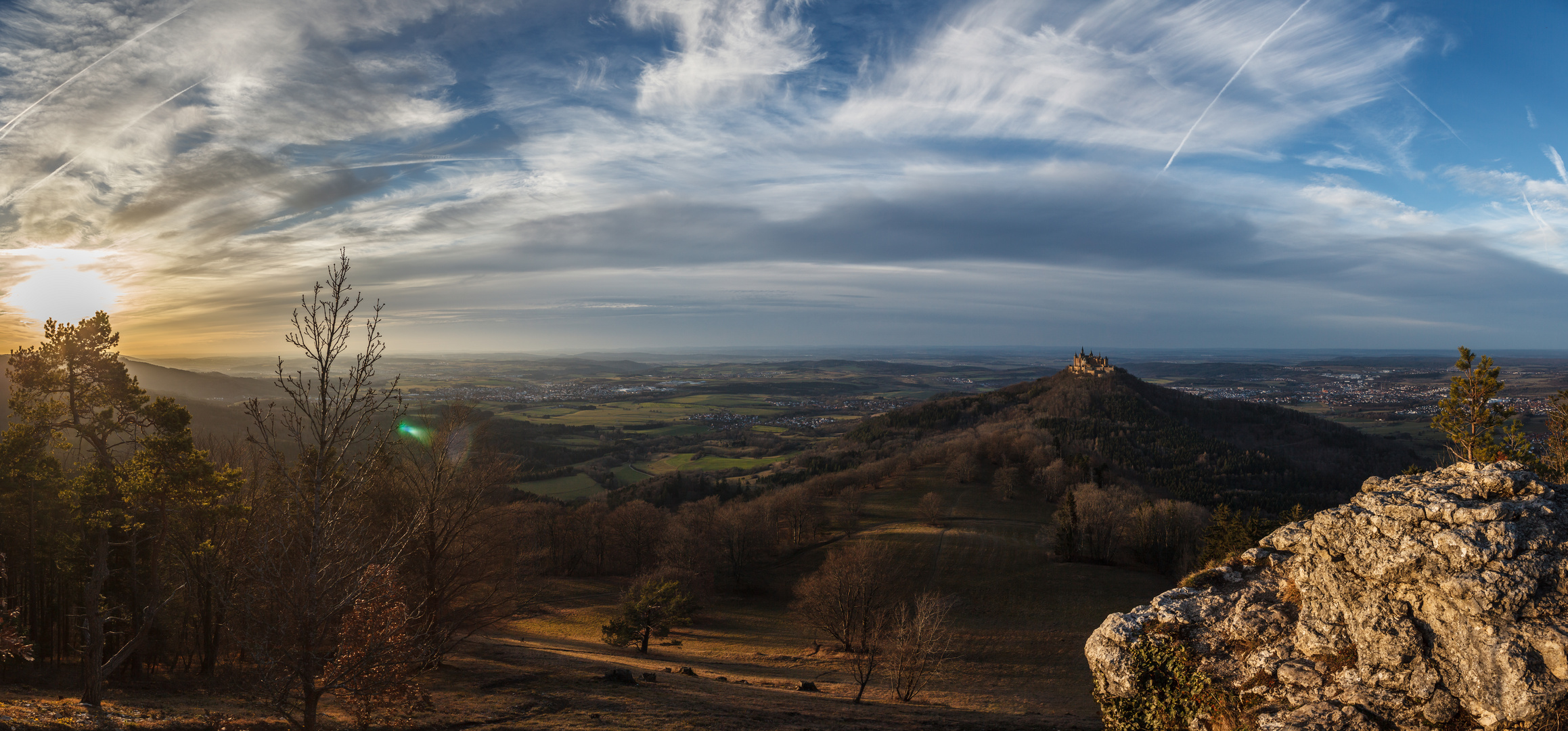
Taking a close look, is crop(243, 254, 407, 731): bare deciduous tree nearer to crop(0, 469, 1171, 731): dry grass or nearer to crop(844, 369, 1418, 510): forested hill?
crop(0, 469, 1171, 731): dry grass

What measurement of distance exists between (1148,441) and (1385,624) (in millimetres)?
142153

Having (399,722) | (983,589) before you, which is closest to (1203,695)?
(399,722)

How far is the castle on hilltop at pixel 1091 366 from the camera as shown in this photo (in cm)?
17821

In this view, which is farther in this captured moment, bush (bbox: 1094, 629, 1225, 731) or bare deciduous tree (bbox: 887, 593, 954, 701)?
bare deciduous tree (bbox: 887, 593, 954, 701)

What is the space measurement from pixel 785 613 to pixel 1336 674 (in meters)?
56.0

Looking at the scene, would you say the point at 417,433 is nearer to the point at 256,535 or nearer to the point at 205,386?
the point at 256,535

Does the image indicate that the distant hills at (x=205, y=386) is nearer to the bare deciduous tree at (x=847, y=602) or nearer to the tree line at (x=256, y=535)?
the tree line at (x=256, y=535)

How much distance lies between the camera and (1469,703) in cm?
869

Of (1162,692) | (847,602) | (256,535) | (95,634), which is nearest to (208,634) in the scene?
(95,634)

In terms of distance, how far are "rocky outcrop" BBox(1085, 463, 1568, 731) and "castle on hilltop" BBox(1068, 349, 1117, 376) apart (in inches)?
7232

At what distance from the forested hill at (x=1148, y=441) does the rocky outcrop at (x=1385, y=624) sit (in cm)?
9310

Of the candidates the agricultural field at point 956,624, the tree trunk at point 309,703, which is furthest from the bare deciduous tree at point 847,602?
the tree trunk at point 309,703

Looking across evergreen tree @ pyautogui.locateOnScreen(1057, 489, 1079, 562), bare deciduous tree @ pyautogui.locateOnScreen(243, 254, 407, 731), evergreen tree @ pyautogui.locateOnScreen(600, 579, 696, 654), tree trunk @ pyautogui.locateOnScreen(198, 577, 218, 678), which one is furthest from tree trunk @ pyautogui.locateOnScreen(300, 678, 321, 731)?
evergreen tree @ pyautogui.locateOnScreen(1057, 489, 1079, 562)

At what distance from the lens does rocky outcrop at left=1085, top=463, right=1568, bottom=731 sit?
8625mm
